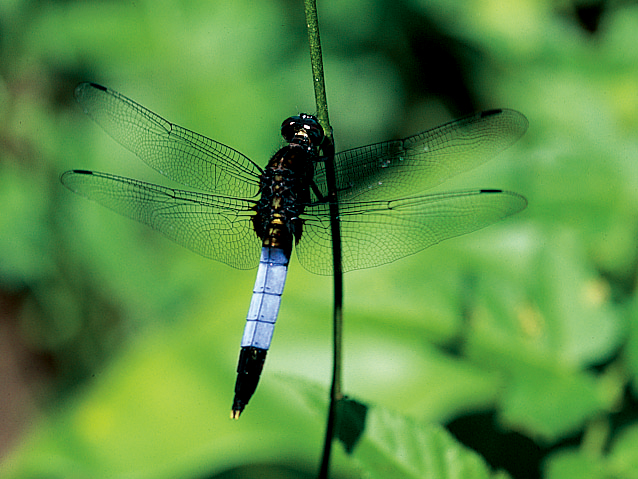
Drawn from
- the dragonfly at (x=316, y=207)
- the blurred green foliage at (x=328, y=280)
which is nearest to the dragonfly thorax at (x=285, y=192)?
the dragonfly at (x=316, y=207)

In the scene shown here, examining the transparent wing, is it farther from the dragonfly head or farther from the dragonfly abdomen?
the dragonfly abdomen

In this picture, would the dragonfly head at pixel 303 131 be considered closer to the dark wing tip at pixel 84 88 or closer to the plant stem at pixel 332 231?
the plant stem at pixel 332 231


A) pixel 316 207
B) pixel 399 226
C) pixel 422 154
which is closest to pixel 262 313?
pixel 316 207

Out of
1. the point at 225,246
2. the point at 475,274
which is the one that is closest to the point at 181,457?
the point at 225,246

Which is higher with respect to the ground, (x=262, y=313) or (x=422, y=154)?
(x=422, y=154)

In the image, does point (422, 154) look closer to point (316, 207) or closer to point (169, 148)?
point (316, 207)

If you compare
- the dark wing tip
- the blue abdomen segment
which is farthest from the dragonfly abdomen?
the dark wing tip
